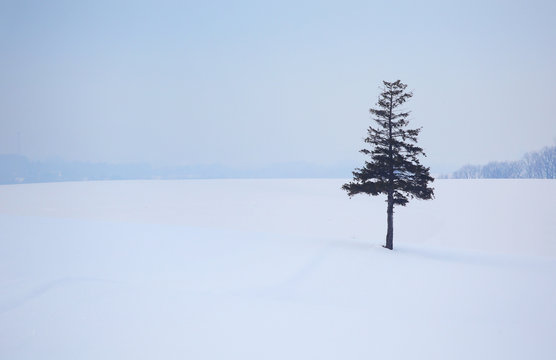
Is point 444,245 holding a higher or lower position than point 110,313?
lower

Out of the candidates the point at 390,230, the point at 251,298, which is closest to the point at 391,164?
the point at 390,230

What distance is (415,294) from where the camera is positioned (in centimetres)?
1143

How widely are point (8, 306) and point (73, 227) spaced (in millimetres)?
10516

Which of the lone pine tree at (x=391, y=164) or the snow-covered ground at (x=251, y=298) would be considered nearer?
the snow-covered ground at (x=251, y=298)

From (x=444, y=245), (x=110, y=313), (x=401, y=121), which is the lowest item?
(x=444, y=245)

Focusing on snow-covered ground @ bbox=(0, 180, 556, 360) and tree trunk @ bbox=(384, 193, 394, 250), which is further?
tree trunk @ bbox=(384, 193, 394, 250)

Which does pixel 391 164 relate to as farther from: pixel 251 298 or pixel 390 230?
pixel 251 298

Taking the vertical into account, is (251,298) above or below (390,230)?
below

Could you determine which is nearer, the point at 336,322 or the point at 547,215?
→ the point at 336,322

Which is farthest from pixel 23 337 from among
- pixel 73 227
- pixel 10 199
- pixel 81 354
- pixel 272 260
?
pixel 10 199

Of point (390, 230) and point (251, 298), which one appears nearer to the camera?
point (251, 298)

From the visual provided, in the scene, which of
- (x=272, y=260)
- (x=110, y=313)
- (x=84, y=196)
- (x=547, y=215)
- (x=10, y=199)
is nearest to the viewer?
(x=110, y=313)

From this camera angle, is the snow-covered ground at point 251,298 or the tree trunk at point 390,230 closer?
the snow-covered ground at point 251,298

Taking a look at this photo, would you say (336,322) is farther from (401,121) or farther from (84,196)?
(84,196)
